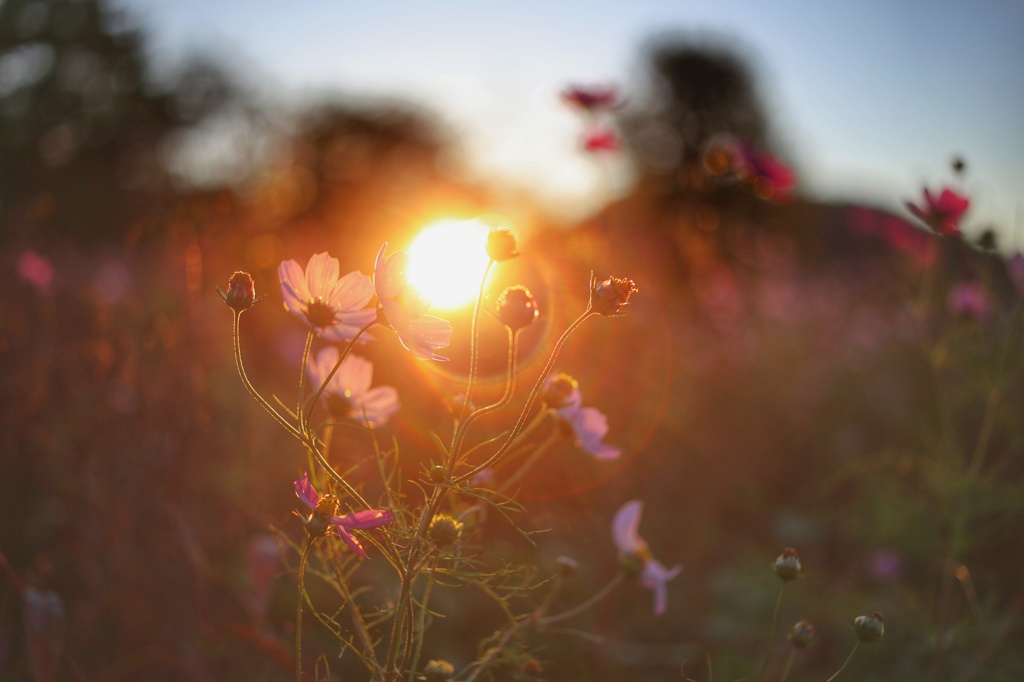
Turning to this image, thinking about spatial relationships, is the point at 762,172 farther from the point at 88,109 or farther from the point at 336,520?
the point at 88,109

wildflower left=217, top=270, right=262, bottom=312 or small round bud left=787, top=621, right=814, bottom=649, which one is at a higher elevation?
wildflower left=217, top=270, right=262, bottom=312

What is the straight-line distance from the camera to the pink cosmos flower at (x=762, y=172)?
2.26 metres

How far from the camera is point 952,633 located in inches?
60.4

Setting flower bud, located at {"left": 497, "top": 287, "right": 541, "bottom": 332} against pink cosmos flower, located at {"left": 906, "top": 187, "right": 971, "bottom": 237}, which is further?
pink cosmos flower, located at {"left": 906, "top": 187, "right": 971, "bottom": 237}

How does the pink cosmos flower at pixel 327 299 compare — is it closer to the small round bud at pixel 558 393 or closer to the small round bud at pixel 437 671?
the small round bud at pixel 558 393

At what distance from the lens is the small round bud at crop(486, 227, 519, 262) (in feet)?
2.40

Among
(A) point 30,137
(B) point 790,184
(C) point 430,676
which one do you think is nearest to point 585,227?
(B) point 790,184

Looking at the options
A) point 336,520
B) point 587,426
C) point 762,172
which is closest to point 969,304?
point 762,172

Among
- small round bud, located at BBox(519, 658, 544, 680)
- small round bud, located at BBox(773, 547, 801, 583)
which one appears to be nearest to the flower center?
small round bud, located at BBox(519, 658, 544, 680)

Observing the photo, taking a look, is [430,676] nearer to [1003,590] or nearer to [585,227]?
[585,227]

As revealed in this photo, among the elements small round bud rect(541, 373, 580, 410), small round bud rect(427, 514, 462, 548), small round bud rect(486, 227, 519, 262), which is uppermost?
small round bud rect(486, 227, 519, 262)

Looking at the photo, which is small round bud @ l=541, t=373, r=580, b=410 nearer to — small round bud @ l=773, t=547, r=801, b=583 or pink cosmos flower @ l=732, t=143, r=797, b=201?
small round bud @ l=773, t=547, r=801, b=583

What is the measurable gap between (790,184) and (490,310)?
5.99ft

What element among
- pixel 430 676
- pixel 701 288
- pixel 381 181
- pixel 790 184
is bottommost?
pixel 381 181
